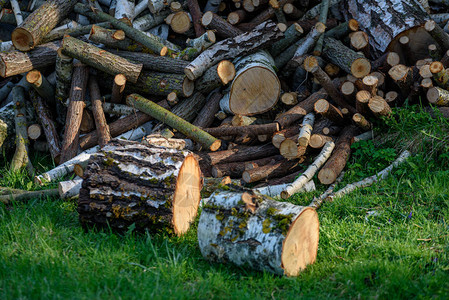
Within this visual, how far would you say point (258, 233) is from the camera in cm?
327

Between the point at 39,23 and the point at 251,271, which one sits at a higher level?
the point at 39,23

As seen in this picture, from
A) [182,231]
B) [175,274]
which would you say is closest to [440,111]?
[182,231]

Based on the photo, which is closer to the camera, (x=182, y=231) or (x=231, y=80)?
(x=182, y=231)

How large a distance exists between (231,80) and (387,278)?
374 centimetres

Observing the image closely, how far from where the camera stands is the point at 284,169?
5434 mm

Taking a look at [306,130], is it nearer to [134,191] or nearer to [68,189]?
[134,191]

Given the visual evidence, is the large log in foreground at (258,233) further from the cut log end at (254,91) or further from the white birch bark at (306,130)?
the cut log end at (254,91)

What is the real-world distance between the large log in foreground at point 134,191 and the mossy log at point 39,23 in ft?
10.1

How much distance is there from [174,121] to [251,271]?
2941 millimetres

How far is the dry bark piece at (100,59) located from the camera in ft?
19.1

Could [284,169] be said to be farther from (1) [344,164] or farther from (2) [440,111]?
(2) [440,111]

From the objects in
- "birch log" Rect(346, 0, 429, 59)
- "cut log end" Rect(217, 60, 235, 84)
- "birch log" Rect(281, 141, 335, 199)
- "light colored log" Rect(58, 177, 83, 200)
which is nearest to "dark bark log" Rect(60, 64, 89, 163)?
"light colored log" Rect(58, 177, 83, 200)

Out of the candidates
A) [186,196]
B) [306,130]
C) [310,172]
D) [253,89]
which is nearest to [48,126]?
[253,89]

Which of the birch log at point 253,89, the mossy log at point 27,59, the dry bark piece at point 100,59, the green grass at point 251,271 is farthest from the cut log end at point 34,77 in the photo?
the birch log at point 253,89
